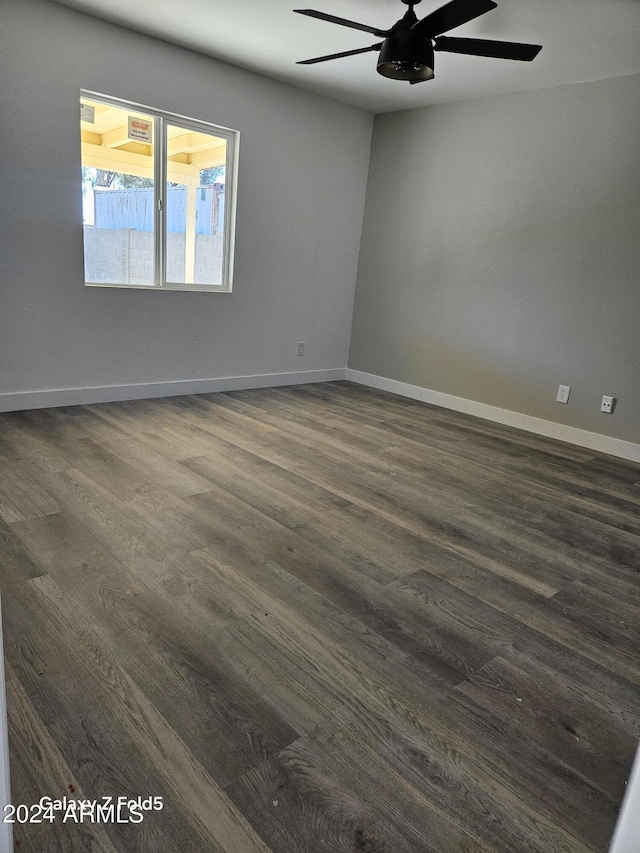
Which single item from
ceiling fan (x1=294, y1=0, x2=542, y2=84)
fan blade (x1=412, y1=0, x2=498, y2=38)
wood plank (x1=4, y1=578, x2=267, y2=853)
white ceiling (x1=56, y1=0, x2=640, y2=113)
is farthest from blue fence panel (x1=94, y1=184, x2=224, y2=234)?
wood plank (x1=4, y1=578, x2=267, y2=853)

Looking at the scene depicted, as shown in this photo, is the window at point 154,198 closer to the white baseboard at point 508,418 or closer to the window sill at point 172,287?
the window sill at point 172,287

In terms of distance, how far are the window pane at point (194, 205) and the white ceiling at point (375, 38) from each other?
63 centimetres

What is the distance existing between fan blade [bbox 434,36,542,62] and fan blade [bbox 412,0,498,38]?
0.22 feet

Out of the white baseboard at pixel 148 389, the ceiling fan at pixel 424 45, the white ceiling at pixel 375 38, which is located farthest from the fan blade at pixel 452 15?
the white baseboard at pixel 148 389

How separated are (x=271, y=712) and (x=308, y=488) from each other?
1.55 metres

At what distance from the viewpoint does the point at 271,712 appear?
1442 mm

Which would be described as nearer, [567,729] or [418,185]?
[567,729]

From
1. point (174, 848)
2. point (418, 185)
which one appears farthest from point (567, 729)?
point (418, 185)

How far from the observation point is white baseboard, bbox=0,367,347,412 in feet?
12.6

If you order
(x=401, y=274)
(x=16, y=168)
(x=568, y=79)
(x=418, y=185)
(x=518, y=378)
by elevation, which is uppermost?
(x=568, y=79)

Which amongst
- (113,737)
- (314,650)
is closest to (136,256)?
(314,650)

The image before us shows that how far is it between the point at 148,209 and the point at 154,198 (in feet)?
0.31

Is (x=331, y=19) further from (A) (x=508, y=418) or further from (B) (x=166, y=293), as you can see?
(A) (x=508, y=418)

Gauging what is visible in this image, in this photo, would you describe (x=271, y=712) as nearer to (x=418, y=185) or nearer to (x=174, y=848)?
(x=174, y=848)
